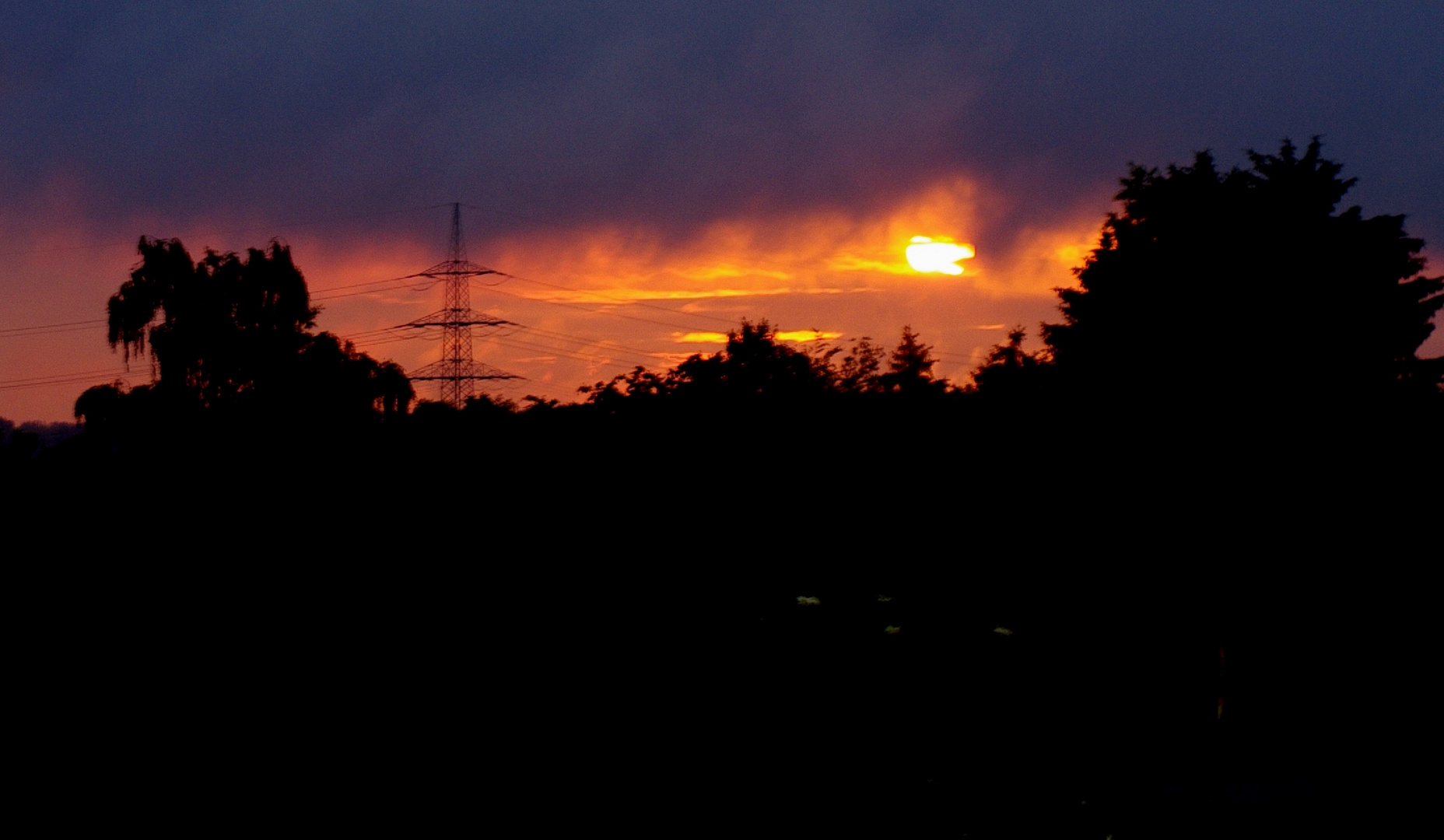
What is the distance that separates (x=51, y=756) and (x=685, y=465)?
24.3 feet

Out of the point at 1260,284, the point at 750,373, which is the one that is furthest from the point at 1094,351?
the point at 750,373

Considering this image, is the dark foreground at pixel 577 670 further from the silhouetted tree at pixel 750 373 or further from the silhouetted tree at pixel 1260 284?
the silhouetted tree at pixel 1260 284

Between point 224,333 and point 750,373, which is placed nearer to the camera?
point 750,373

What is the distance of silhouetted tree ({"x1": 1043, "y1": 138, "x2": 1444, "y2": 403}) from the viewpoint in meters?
33.8

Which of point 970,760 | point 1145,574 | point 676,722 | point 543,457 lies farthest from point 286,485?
point 1145,574

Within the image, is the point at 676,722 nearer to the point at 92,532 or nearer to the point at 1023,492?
the point at 92,532

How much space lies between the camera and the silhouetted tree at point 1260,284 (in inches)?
1329

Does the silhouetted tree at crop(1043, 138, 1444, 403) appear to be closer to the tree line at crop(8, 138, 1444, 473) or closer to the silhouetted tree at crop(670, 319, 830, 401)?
the tree line at crop(8, 138, 1444, 473)

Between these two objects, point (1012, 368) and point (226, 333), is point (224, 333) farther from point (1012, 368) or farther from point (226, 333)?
point (1012, 368)

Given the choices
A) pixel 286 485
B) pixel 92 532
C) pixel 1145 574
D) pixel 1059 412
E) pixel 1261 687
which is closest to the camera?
pixel 92 532

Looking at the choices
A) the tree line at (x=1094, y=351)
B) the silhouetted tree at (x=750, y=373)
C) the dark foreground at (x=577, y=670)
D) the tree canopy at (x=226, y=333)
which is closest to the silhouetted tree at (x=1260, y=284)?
the tree line at (x=1094, y=351)

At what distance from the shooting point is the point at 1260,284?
38.3m

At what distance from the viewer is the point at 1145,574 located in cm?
2284

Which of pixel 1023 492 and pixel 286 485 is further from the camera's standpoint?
pixel 1023 492
